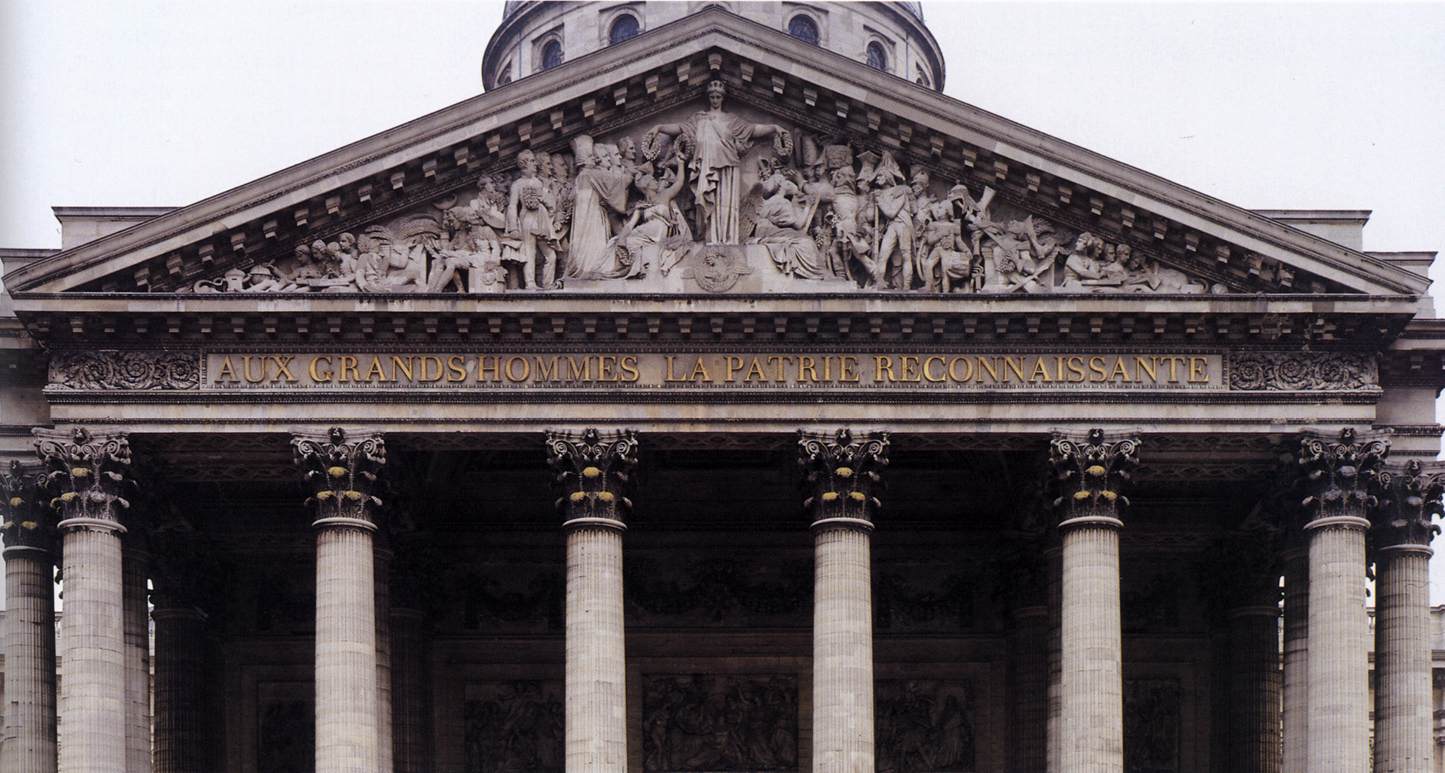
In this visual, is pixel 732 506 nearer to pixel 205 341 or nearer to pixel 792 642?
pixel 792 642

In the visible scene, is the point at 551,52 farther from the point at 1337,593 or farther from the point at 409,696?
the point at 1337,593

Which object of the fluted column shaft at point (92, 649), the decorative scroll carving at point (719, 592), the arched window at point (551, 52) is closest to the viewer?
the fluted column shaft at point (92, 649)

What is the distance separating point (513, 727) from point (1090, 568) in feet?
39.9

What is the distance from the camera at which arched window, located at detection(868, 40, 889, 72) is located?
6631 centimetres

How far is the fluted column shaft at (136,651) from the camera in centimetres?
4022

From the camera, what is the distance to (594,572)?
38.8 meters

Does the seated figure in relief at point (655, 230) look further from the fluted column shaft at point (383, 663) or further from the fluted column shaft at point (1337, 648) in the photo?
the fluted column shaft at point (1337, 648)

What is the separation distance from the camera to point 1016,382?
39.3m

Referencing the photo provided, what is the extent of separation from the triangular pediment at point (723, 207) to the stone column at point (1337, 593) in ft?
8.16

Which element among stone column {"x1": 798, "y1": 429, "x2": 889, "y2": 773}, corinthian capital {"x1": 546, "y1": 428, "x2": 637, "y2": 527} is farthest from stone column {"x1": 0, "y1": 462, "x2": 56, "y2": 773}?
stone column {"x1": 798, "y1": 429, "x2": 889, "y2": 773}

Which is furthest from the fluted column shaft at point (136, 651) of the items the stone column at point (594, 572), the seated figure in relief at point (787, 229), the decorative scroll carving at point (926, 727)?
the decorative scroll carving at point (926, 727)

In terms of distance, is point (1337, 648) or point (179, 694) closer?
point (1337, 648)

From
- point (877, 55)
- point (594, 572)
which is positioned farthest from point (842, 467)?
point (877, 55)

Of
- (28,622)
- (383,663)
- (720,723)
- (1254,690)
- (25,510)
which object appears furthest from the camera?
(720,723)
